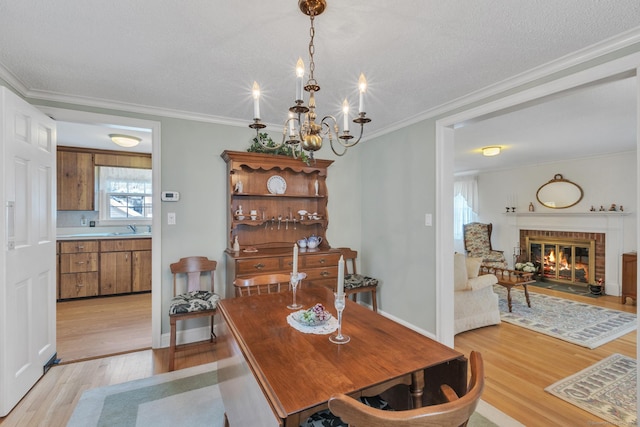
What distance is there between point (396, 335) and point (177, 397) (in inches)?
68.7

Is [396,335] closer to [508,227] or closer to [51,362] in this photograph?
[51,362]

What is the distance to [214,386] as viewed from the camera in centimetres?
233

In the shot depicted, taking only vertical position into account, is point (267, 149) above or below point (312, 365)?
above

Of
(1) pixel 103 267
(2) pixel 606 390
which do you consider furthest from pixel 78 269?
(2) pixel 606 390

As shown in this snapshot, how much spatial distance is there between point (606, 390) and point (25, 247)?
4394mm

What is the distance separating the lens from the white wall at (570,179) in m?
4.97

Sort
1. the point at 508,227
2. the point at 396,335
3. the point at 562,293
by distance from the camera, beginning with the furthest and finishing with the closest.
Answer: the point at 508,227 → the point at 562,293 → the point at 396,335

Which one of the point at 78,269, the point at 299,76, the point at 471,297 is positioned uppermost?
the point at 299,76

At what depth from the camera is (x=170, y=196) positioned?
3047 mm

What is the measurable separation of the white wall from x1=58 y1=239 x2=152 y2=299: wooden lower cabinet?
7.08 m

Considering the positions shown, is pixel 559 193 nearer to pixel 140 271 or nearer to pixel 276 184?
pixel 276 184

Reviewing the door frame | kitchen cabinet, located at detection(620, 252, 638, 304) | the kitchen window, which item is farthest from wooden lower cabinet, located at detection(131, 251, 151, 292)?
kitchen cabinet, located at detection(620, 252, 638, 304)

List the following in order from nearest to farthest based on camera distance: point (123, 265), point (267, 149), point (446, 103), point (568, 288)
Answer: point (446, 103)
point (267, 149)
point (123, 265)
point (568, 288)

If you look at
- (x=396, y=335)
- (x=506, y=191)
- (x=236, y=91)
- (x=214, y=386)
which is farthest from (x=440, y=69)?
(x=506, y=191)
